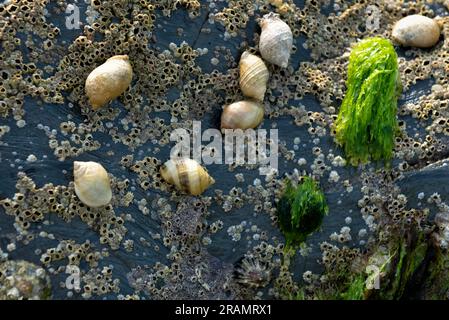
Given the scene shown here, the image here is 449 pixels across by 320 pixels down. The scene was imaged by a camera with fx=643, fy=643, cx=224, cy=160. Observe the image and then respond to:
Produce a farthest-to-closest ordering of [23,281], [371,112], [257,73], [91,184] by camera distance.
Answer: [371,112], [257,73], [91,184], [23,281]

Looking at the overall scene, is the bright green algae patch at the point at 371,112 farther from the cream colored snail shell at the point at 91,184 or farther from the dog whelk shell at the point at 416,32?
the cream colored snail shell at the point at 91,184

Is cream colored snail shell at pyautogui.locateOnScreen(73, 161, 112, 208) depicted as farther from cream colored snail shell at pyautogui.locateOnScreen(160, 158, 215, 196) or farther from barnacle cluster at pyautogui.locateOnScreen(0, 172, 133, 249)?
cream colored snail shell at pyautogui.locateOnScreen(160, 158, 215, 196)

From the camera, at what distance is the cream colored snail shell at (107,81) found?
4.74 meters

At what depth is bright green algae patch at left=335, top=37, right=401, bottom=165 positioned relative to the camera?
5109mm

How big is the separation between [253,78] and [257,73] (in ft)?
0.17

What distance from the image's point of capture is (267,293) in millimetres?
4973

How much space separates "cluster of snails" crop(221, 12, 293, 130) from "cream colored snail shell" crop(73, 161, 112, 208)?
40.3 inches

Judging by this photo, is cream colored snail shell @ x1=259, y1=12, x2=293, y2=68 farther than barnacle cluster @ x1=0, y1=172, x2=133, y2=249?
Yes

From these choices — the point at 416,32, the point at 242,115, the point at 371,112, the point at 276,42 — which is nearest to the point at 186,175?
the point at 242,115

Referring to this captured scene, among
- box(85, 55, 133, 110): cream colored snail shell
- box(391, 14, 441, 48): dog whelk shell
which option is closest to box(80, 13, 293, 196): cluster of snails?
box(85, 55, 133, 110): cream colored snail shell

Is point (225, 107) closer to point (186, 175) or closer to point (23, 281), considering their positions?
point (186, 175)

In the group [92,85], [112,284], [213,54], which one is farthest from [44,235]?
[213,54]

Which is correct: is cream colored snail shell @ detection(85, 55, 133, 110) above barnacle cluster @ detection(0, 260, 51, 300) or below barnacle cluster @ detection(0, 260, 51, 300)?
above

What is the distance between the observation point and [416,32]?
18.0ft
